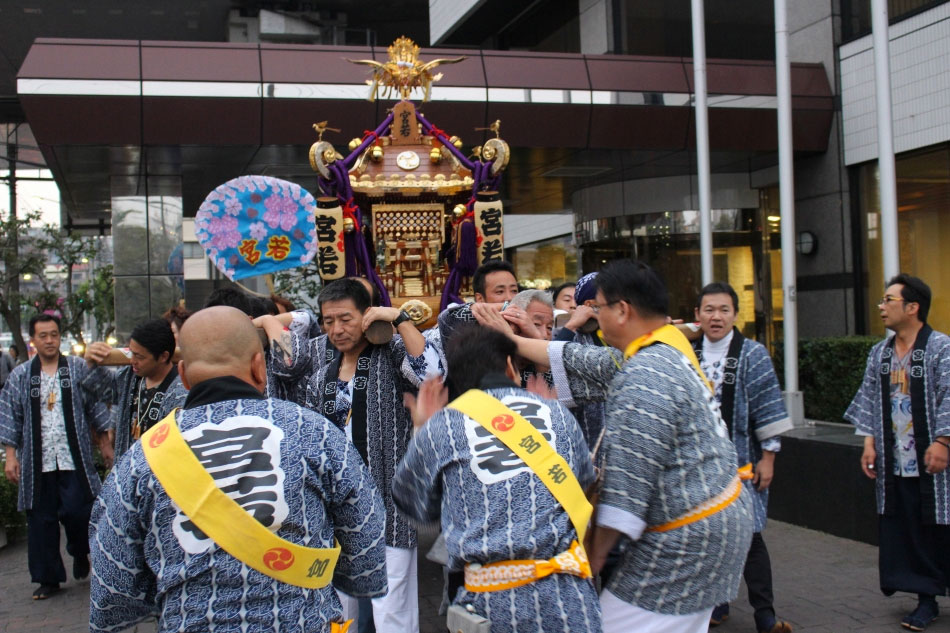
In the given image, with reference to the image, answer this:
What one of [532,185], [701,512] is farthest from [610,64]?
[701,512]

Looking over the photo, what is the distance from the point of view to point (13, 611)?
20.6ft

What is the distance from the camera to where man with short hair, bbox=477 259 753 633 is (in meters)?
2.77

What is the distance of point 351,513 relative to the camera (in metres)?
2.58

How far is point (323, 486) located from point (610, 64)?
10954 millimetres

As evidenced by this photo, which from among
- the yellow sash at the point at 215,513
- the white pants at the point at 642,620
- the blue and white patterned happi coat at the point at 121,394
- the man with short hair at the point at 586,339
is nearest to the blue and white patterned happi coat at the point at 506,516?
the white pants at the point at 642,620

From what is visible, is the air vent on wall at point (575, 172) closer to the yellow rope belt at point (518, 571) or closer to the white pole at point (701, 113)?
the white pole at point (701, 113)

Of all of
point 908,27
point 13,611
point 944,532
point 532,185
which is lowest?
point 13,611

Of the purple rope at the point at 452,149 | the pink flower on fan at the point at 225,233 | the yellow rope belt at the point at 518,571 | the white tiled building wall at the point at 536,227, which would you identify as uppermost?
the white tiled building wall at the point at 536,227

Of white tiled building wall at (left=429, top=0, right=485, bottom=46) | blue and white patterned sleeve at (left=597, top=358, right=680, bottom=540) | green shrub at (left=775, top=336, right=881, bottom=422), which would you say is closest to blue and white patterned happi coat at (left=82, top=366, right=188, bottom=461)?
blue and white patterned sleeve at (left=597, top=358, right=680, bottom=540)

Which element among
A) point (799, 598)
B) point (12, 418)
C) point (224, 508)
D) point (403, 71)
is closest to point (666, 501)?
point (224, 508)

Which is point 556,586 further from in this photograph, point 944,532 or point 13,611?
point 13,611

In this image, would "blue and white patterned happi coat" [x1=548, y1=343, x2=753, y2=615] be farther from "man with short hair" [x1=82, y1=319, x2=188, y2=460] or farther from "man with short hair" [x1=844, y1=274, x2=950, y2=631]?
"man with short hair" [x1=844, y1=274, x2=950, y2=631]

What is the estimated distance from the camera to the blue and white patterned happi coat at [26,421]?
21.5 ft

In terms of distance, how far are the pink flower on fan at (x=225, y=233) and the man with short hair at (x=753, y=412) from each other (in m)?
3.51
